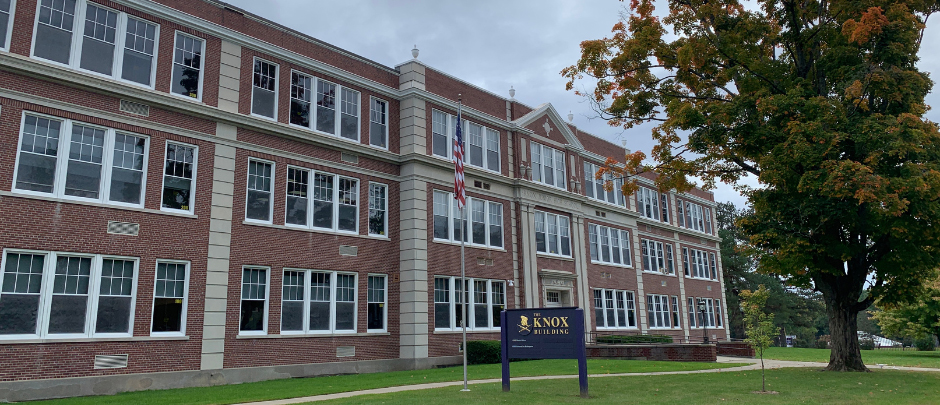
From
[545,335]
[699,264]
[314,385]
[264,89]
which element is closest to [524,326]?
[545,335]

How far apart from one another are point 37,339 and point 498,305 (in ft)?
56.1

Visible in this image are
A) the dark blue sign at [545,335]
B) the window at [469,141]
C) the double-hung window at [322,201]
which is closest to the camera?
the dark blue sign at [545,335]

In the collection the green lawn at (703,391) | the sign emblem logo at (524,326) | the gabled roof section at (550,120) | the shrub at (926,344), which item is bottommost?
the green lawn at (703,391)

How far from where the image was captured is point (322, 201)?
2272 centimetres

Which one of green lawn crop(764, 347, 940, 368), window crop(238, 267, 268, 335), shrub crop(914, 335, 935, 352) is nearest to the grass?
window crop(238, 267, 268, 335)

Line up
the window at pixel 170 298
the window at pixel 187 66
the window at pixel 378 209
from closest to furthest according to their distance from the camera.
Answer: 1. the window at pixel 170 298
2. the window at pixel 187 66
3. the window at pixel 378 209

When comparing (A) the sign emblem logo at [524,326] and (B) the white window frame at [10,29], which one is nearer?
(A) the sign emblem logo at [524,326]

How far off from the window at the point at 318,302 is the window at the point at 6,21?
31.5ft

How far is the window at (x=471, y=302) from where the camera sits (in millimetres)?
25656

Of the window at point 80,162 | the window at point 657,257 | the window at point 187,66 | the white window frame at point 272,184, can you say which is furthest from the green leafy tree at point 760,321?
the window at point 657,257

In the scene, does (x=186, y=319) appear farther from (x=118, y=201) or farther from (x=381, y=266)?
(x=381, y=266)

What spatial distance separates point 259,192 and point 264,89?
3.46 m

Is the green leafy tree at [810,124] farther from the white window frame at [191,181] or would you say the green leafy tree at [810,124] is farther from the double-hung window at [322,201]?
the white window frame at [191,181]

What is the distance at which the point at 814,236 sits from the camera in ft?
64.6
